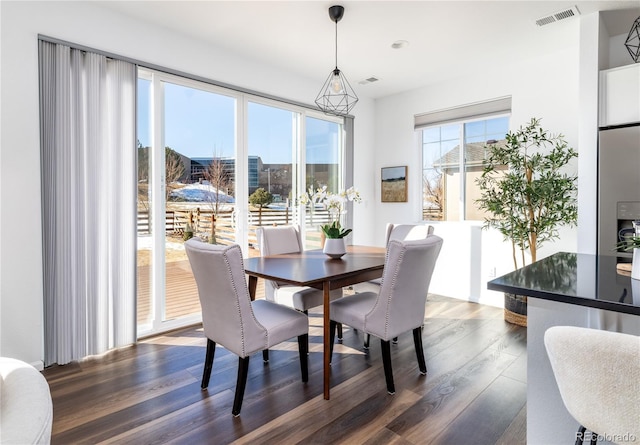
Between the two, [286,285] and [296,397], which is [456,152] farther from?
[296,397]

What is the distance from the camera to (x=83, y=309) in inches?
106

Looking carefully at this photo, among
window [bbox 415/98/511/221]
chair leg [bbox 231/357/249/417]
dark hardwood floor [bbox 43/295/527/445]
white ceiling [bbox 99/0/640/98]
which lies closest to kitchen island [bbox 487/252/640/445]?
dark hardwood floor [bbox 43/295/527/445]

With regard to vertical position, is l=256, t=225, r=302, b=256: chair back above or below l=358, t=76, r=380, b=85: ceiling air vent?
below

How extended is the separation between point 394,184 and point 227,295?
3.60 meters

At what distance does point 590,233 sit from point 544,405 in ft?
6.79

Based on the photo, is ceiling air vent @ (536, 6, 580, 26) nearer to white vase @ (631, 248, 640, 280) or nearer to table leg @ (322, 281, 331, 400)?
white vase @ (631, 248, 640, 280)

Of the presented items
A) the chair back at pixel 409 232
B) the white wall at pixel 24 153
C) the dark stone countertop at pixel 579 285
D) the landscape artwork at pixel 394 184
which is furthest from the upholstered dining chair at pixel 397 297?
the landscape artwork at pixel 394 184

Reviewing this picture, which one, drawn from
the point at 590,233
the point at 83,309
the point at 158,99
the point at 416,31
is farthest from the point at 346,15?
the point at 83,309

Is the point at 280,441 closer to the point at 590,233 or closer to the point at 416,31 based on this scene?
the point at 590,233

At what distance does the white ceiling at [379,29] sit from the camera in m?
→ 2.73

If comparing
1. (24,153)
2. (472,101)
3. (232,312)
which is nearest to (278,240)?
(232,312)

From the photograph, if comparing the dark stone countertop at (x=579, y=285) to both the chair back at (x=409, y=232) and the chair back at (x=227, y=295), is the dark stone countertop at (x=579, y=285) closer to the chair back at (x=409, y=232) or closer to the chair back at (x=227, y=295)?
the chair back at (x=227, y=295)

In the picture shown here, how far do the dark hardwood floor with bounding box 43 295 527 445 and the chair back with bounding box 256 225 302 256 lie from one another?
84 centimetres

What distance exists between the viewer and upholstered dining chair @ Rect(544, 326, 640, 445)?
873 millimetres
